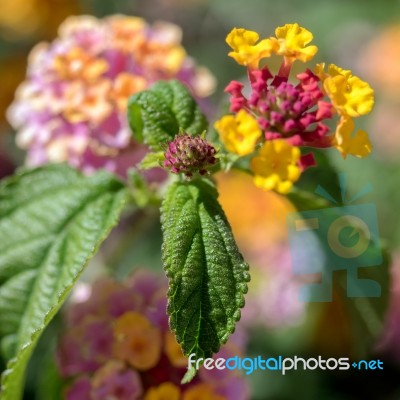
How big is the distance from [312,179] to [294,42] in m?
0.30

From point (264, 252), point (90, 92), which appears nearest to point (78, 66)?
point (90, 92)

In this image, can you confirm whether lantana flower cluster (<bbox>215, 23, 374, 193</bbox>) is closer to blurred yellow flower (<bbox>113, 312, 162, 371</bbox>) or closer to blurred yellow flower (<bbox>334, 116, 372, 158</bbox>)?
blurred yellow flower (<bbox>334, 116, 372, 158</bbox>)

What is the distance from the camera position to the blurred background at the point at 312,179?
4.99 ft

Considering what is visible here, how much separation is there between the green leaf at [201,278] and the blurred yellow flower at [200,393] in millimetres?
210

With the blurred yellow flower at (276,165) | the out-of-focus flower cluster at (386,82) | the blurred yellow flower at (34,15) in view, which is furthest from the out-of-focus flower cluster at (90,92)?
the out-of-focus flower cluster at (386,82)

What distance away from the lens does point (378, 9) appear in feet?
7.91

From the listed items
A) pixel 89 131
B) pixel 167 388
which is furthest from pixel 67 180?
pixel 167 388

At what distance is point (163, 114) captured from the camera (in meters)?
0.91

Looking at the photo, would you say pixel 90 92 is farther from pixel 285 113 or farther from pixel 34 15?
pixel 34 15

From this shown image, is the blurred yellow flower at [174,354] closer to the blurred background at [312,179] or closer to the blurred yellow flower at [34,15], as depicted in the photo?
the blurred background at [312,179]

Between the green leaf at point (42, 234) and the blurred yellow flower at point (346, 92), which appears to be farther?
the green leaf at point (42, 234)

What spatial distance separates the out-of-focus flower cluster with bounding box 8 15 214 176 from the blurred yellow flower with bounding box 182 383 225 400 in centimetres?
38

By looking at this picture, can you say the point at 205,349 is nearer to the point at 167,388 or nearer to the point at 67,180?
the point at 167,388

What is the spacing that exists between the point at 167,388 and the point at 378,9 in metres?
1.86
